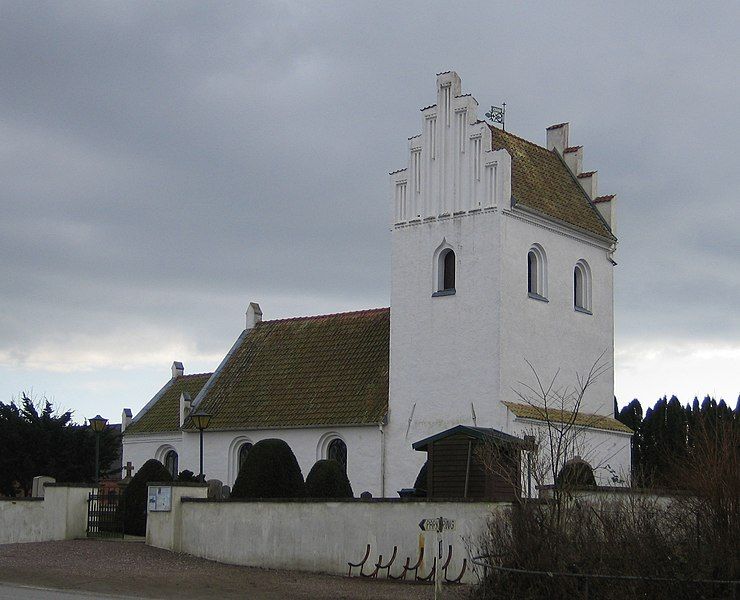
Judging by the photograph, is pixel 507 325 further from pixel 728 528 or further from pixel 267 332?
pixel 728 528

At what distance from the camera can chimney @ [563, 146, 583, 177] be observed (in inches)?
1807

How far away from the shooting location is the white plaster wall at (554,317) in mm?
39094

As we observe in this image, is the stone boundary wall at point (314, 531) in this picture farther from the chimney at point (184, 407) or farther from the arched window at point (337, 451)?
the chimney at point (184, 407)

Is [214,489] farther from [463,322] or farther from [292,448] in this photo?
[463,322]

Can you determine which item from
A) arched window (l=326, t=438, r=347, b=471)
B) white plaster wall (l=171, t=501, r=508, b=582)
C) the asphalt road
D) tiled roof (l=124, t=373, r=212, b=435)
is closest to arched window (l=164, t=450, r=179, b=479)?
tiled roof (l=124, t=373, r=212, b=435)

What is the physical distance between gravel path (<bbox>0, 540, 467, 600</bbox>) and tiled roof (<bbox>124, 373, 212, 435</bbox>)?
73.0 feet

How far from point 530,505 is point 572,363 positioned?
68.0 ft

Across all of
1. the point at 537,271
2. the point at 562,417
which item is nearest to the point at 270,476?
the point at 562,417

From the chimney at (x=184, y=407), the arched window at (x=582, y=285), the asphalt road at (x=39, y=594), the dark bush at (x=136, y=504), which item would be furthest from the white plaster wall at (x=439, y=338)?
the asphalt road at (x=39, y=594)

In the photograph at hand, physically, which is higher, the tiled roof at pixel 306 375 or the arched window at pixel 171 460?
the tiled roof at pixel 306 375

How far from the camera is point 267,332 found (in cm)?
5103

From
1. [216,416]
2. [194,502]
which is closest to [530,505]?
[194,502]

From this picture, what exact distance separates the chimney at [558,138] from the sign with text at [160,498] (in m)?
22.4

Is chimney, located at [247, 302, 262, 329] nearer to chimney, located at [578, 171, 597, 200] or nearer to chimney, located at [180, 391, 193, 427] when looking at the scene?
chimney, located at [180, 391, 193, 427]
